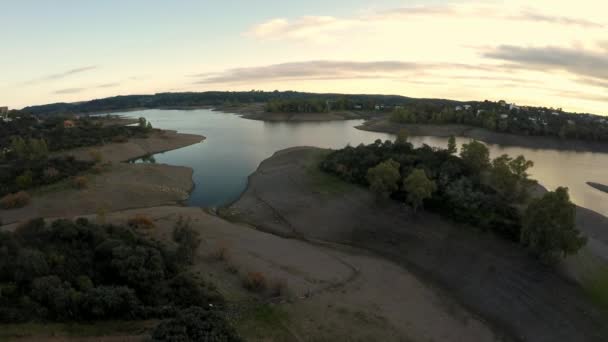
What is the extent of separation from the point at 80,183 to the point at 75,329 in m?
29.5

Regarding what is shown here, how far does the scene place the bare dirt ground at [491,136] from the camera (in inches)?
3103

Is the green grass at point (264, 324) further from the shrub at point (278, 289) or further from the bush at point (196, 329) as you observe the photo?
the bush at point (196, 329)

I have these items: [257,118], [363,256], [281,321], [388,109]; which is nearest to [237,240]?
[363,256]

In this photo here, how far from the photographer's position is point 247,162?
6062 cm

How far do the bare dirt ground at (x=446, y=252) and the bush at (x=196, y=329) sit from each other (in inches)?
464

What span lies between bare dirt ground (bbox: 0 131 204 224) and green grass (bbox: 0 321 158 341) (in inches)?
659

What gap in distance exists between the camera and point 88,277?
1689 centimetres

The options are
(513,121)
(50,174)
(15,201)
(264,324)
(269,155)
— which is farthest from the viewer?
(513,121)

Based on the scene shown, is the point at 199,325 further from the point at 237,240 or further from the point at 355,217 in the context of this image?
the point at 355,217

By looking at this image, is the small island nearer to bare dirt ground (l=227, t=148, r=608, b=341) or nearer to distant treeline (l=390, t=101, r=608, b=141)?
bare dirt ground (l=227, t=148, r=608, b=341)

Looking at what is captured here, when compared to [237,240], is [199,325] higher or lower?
higher

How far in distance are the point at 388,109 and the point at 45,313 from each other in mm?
150573

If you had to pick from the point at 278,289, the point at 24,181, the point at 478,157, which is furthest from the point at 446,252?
the point at 24,181

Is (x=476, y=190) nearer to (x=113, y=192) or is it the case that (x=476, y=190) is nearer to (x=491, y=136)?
(x=113, y=192)
